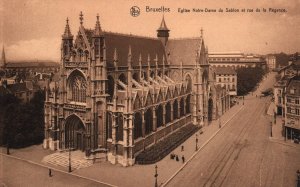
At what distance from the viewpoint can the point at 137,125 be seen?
4931 centimetres

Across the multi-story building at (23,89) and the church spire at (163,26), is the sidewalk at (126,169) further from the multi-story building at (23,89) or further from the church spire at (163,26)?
the multi-story building at (23,89)

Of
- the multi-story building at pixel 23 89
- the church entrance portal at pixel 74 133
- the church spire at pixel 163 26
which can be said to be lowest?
the church entrance portal at pixel 74 133

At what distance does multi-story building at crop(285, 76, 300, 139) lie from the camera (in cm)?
5509

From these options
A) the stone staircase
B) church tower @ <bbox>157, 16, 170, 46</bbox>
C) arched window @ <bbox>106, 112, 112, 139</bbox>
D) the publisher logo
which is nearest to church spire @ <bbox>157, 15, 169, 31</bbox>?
church tower @ <bbox>157, 16, 170, 46</bbox>

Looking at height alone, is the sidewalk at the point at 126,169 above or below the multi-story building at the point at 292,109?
below

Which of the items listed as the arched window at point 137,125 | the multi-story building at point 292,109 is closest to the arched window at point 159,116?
the arched window at point 137,125

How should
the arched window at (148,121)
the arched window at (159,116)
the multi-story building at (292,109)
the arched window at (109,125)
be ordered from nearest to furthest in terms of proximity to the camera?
the arched window at (109,125) → the arched window at (148,121) → the multi-story building at (292,109) → the arched window at (159,116)

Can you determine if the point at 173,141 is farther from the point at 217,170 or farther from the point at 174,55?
the point at 174,55

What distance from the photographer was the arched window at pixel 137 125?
48.7m

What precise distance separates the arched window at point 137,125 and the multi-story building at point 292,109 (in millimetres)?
27431

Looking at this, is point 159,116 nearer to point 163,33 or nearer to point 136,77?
point 136,77

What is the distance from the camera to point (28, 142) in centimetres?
5562

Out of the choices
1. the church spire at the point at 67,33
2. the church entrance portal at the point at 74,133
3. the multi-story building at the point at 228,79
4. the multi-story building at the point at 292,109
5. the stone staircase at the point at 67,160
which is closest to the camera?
the stone staircase at the point at 67,160

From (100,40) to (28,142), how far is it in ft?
78.3
